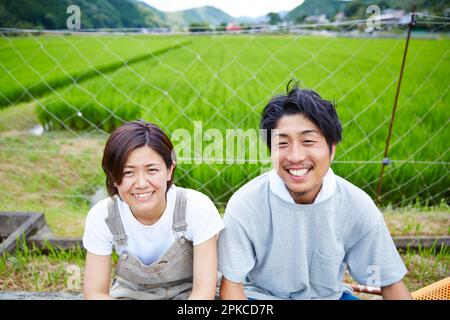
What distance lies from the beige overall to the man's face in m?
0.35

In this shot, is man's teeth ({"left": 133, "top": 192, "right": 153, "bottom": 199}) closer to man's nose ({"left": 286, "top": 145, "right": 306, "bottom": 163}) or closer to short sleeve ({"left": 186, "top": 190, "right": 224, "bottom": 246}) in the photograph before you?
short sleeve ({"left": 186, "top": 190, "right": 224, "bottom": 246})

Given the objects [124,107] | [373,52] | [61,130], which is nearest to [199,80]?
[124,107]

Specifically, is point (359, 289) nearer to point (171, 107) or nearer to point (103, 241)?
point (103, 241)

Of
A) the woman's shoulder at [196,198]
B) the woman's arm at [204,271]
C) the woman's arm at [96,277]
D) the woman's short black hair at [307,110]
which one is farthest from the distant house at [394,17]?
the woman's arm at [96,277]

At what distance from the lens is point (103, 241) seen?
4.09 feet

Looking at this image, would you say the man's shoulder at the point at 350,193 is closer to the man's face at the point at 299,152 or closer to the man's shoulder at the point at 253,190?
the man's face at the point at 299,152

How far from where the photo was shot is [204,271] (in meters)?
1.22

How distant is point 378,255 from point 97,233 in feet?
2.86

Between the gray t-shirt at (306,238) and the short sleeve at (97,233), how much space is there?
0.36 m

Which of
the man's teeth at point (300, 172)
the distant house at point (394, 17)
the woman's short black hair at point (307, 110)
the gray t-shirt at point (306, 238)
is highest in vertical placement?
the distant house at point (394, 17)

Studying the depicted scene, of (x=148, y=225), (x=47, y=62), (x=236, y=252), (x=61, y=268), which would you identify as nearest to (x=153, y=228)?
(x=148, y=225)

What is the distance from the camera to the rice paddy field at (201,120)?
2.56 meters
